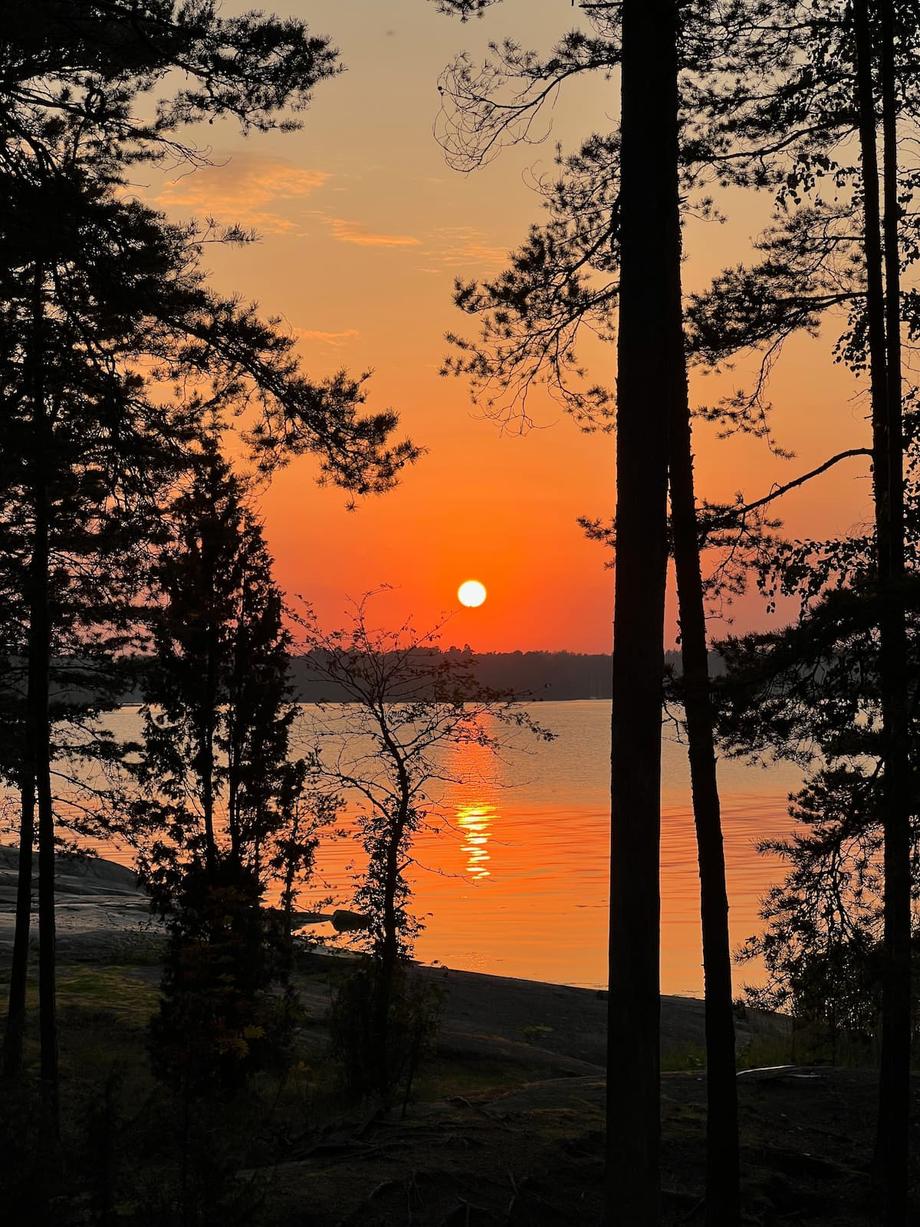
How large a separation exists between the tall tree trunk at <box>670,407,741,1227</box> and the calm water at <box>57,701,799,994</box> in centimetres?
1228

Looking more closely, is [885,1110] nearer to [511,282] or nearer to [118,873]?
[511,282]

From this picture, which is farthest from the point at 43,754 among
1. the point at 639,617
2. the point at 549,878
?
the point at 549,878

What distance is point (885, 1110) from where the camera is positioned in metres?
11.8

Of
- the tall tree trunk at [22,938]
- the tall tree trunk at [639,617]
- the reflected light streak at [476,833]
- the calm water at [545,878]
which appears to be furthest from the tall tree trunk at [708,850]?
the reflected light streak at [476,833]

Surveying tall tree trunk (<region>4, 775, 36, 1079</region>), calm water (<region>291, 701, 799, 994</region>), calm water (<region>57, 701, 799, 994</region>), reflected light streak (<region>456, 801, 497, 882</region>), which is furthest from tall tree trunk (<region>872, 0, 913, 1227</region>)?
reflected light streak (<region>456, 801, 497, 882</region>)

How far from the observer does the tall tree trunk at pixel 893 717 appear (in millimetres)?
9586

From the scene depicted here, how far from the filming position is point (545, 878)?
56719mm

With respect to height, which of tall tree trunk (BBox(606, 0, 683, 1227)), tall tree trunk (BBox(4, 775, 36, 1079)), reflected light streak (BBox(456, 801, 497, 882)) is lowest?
reflected light streak (BBox(456, 801, 497, 882))

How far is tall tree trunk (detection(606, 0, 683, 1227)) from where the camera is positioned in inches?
298

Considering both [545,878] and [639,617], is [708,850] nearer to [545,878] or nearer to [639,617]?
[639,617]

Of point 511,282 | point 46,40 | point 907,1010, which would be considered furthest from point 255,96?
point 907,1010

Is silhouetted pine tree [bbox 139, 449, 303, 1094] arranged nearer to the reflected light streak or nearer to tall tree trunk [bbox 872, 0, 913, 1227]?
tall tree trunk [bbox 872, 0, 913, 1227]

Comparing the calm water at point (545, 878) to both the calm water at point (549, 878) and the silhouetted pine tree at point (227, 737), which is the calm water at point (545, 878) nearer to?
the calm water at point (549, 878)

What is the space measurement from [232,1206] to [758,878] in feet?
161
